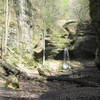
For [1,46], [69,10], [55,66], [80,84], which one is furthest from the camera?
[69,10]

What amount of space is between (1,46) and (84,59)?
13395 millimetres

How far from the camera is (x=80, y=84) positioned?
20766 mm

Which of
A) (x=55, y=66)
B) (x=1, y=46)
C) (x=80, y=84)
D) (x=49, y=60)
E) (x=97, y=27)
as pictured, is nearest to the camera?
(x=97, y=27)

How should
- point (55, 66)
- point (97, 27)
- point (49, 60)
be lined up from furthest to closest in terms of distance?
point (49, 60)
point (55, 66)
point (97, 27)

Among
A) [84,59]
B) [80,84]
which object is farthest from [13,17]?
[80,84]

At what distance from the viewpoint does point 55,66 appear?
37.7 m

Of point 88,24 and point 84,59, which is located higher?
point 88,24

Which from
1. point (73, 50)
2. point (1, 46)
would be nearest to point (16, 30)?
point (1, 46)

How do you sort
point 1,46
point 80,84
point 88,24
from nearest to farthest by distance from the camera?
point 80,84 < point 1,46 < point 88,24

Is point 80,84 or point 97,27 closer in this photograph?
point 97,27

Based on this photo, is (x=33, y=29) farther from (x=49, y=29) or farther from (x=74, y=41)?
(x=74, y=41)

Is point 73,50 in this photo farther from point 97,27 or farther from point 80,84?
point 97,27

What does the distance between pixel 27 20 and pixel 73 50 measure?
8143mm

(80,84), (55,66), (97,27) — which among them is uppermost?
(97,27)
